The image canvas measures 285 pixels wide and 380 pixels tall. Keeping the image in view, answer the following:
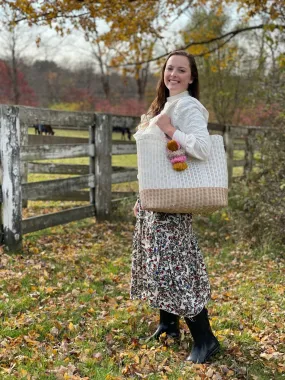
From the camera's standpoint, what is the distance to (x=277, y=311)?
385cm

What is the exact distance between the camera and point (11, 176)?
510 cm

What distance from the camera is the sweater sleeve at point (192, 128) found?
2637 mm

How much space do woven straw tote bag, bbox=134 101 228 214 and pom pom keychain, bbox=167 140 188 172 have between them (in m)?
0.04

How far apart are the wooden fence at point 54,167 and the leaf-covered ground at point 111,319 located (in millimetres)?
446

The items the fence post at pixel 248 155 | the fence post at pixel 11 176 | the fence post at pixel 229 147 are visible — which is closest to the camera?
the fence post at pixel 11 176

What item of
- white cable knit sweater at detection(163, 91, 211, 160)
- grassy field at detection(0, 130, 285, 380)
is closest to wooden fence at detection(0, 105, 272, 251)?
grassy field at detection(0, 130, 285, 380)

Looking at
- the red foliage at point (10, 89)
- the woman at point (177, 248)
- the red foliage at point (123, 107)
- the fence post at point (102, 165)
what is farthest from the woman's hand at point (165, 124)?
the red foliage at point (10, 89)

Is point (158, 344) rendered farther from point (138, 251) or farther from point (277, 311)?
point (277, 311)

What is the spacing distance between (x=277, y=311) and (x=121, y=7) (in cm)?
615

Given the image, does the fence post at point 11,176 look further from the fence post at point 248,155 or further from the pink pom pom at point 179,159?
the fence post at point 248,155

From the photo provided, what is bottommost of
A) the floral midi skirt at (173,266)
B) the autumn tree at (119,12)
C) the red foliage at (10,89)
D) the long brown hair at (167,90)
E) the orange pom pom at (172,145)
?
the floral midi skirt at (173,266)

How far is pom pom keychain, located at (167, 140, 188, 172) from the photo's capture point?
8.69 ft

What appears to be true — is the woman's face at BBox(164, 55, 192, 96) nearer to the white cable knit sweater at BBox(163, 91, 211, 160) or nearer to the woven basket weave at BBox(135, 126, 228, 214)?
the white cable knit sweater at BBox(163, 91, 211, 160)

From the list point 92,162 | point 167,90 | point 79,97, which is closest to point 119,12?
point 92,162
